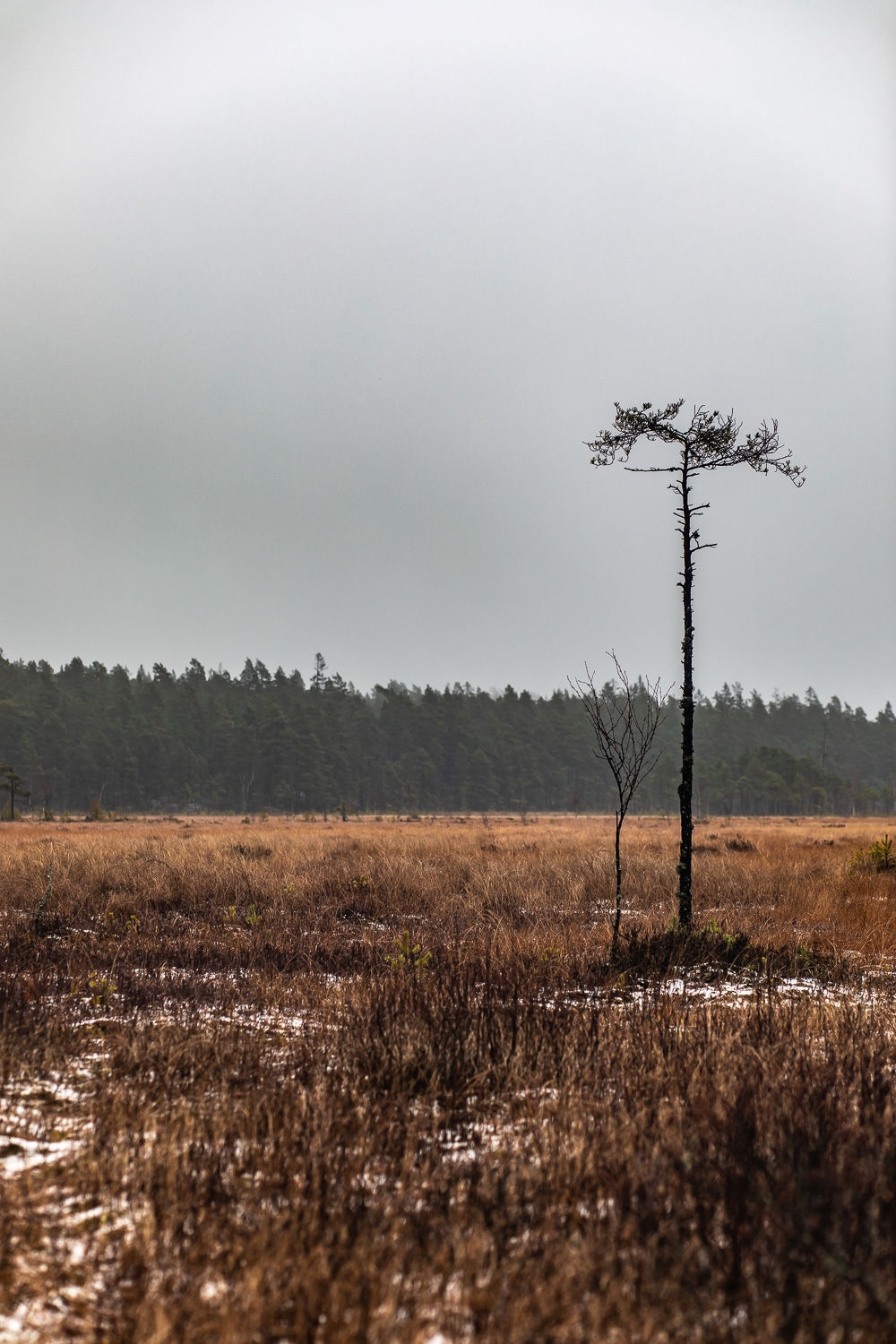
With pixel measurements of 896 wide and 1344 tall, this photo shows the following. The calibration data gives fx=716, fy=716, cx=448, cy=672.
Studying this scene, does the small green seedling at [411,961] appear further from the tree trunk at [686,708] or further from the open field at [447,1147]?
the tree trunk at [686,708]

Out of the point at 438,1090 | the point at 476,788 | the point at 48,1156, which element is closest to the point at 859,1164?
the point at 438,1090

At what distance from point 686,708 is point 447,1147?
18.3ft

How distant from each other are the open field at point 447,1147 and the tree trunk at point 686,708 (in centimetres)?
101

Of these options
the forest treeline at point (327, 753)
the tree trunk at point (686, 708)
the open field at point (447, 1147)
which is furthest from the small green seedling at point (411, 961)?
the forest treeline at point (327, 753)

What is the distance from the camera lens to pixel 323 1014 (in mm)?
4809

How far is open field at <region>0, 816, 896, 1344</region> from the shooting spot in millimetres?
1942

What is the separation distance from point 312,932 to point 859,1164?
6564 mm

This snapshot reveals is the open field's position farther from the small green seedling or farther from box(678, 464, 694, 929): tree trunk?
box(678, 464, 694, 929): tree trunk

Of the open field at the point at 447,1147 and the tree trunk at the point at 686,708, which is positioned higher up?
the tree trunk at the point at 686,708

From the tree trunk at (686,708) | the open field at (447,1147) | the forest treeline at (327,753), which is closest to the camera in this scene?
the open field at (447,1147)

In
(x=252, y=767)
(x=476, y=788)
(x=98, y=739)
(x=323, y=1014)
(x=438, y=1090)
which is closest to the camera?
(x=438, y=1090)

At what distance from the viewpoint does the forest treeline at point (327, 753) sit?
74.1 m

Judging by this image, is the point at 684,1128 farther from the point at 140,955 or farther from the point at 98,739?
the point at 98,739

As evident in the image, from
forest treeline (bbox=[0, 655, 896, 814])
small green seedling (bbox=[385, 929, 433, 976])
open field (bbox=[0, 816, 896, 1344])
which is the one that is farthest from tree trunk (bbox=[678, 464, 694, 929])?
forest treeline (bbox=[0, 655, 896, 814])
